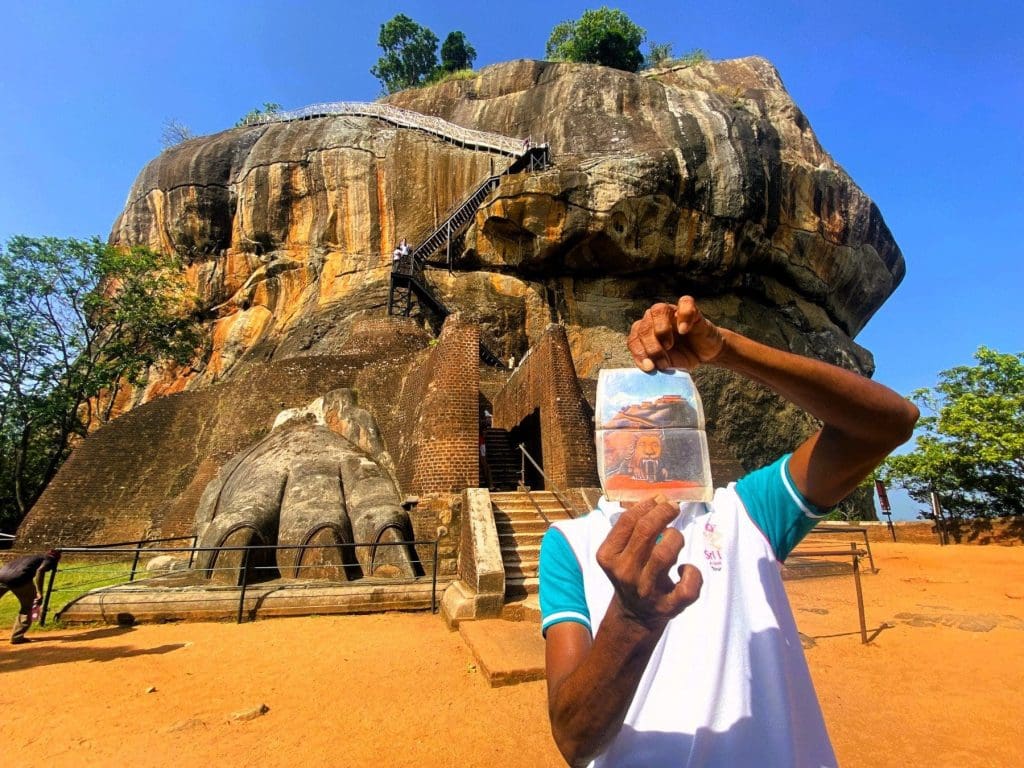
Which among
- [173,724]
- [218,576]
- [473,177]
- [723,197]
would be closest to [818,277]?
[723,197]

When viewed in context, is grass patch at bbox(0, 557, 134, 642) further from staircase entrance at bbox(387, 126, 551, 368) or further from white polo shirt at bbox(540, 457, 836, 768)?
staircase entrance at bbox(387, 126, 551, 368)

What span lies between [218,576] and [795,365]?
905 cm

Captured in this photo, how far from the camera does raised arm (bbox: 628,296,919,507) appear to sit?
1.31 metres

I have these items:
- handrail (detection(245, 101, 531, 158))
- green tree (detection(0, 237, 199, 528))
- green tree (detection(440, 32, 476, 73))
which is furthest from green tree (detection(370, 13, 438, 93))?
green tree (detection(0, 237, 199, 528))

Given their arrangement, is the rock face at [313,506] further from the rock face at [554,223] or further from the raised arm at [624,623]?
the rock face at [554,223]

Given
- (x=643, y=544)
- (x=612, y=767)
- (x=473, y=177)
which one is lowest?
(x=612, y=767)

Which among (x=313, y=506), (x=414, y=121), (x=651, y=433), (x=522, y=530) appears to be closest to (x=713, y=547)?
(x=651, y=433)

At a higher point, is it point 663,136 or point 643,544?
point 663,136

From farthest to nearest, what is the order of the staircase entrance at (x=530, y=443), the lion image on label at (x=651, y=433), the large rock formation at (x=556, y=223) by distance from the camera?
the large rock formation at (x=556, y=223) → the staircase entrance at (x=530, y=443) → the lion image on label at (x=651, y=433)

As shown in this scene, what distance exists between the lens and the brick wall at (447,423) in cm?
906

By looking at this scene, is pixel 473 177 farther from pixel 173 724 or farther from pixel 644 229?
pixel 173 724

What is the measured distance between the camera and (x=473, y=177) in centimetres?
2625

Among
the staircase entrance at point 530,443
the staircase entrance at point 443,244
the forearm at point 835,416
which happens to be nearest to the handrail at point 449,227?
the staircase entrance at point 443,244

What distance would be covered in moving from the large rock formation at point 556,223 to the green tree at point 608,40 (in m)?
6.91
